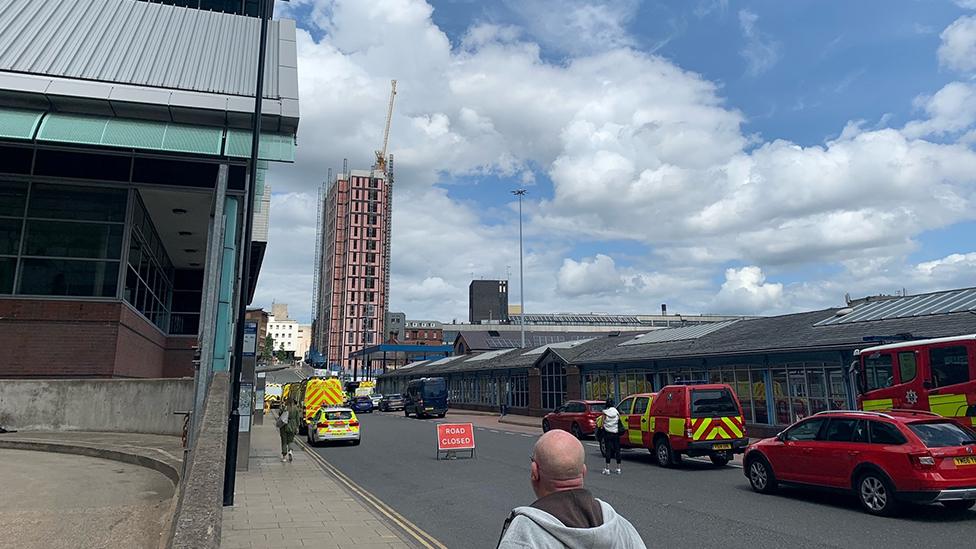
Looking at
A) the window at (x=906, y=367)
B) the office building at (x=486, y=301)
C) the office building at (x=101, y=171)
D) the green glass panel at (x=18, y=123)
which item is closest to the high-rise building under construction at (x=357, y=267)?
the office building at (x=486, y=301)

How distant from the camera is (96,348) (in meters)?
18.0

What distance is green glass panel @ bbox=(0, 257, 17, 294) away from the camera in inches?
698

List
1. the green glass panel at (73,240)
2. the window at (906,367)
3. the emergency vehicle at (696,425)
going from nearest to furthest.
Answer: the window at (906,367) < the emergency vehicle at (696,425) < the green glass panel at (73,240)

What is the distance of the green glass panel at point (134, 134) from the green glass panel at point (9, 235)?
426cm

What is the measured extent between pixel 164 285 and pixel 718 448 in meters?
23.5

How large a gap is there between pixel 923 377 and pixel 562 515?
14.5 m

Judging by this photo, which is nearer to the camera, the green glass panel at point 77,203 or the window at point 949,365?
the window at point 949,365

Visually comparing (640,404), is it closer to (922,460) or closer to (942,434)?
(942,434)

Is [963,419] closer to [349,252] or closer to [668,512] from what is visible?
[668,512]

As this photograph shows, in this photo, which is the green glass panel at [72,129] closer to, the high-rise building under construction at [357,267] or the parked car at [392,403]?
the parked car at [392,403]

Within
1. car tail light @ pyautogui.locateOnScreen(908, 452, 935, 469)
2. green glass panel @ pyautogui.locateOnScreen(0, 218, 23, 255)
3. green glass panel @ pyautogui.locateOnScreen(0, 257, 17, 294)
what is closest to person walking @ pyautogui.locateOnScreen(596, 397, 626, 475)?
car tail light @ pyautogui.locateOnScreen(908, 452, 935, 469)

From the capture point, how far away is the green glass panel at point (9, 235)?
18.0 metres

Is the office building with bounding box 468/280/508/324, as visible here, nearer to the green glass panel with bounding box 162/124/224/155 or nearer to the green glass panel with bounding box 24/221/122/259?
the green glass panel with bounding box 24/221/122/259

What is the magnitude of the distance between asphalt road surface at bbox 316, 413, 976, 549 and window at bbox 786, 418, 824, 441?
108 centimetres
